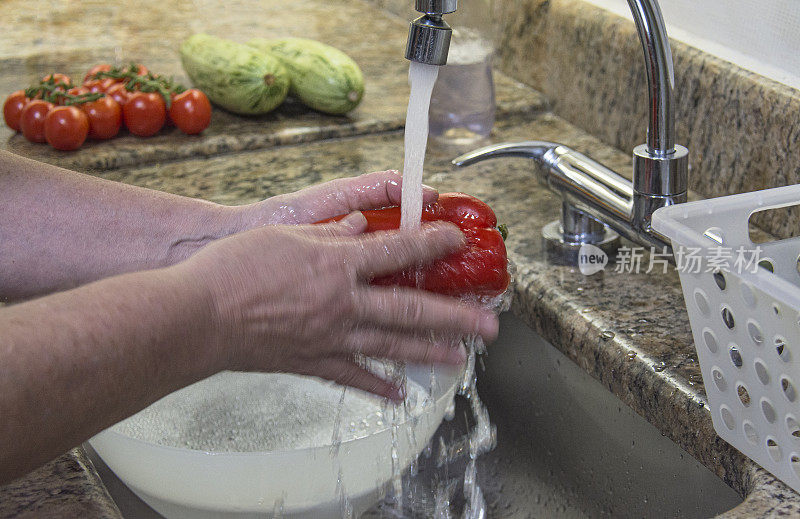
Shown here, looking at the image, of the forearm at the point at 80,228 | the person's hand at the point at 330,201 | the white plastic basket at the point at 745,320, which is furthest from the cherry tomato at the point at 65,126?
the white plastic basket at the point at 745,320

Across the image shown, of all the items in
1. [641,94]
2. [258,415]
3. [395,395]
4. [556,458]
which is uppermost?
[641,94]

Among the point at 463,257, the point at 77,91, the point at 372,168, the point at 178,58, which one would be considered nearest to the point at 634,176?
the point at 463,257

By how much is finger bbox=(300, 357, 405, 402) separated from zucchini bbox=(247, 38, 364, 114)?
87 centimetres

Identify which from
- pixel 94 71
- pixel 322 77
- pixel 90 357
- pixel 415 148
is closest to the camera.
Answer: pixel 90 357

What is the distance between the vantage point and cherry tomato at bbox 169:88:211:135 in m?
1.45

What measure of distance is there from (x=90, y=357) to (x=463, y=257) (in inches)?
14.5

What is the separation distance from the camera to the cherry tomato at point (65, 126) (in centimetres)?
140

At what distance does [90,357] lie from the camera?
55cm

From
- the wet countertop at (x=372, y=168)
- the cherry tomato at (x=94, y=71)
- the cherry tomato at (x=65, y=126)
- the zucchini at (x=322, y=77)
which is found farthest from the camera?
the cherry tomato at (x=94, y=71)

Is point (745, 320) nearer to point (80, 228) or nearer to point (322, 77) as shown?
point (80, 228)

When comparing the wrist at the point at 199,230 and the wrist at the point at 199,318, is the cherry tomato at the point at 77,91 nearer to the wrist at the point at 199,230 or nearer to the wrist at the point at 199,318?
the wrist at the point at 199,230

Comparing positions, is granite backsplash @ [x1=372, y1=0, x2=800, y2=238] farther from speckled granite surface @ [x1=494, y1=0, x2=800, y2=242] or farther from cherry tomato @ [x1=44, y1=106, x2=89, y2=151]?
cherry tomato @ [x1=44, y1=106, x2=89, y2=151]

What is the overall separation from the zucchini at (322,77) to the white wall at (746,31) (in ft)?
1.70

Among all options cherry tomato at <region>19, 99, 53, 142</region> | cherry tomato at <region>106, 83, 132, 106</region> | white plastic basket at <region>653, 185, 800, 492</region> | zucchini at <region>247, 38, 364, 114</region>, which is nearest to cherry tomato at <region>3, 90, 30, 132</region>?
cherry tomato at <region>19, 99, 53, 142</region>
